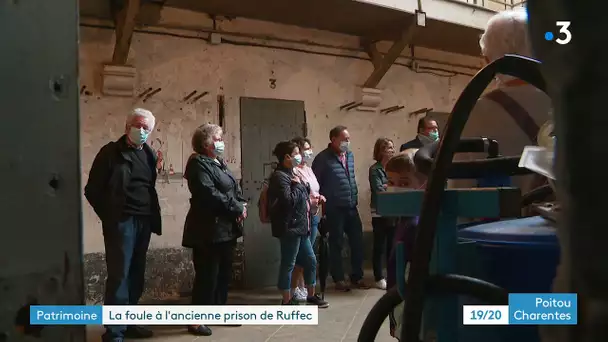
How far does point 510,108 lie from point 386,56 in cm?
432

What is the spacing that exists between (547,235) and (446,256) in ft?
0.54

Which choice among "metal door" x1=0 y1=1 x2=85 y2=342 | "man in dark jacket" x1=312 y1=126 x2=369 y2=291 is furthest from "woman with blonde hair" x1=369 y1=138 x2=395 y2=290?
"metal door" x1=0 y1=1 x2=85 y2=342

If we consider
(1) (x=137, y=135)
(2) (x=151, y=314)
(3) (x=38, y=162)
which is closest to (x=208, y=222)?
(1) (x=137, y=135)

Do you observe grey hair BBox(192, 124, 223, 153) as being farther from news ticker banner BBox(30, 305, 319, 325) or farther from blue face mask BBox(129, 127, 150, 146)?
news ticker banner BBox(30, 305, 319, 325)

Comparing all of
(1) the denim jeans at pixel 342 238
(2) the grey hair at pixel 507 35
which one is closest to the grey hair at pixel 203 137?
(1) the denim jeans at pixel 342 238

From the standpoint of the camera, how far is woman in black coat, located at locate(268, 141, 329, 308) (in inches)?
151

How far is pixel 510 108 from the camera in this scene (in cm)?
135

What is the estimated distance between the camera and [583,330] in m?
0.37

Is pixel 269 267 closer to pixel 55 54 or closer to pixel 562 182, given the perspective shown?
pixel 55 54

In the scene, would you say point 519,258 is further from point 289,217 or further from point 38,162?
point 289,217

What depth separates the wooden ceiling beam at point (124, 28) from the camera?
4.06 m

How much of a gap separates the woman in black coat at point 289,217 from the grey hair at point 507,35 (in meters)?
2.47

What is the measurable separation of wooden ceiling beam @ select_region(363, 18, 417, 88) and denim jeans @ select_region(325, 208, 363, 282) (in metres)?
1.75

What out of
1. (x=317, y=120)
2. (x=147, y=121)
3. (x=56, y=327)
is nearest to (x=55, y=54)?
(x=56, y=327)
